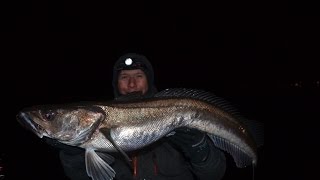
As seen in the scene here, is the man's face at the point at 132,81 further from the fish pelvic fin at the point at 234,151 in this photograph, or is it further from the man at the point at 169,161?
the fish pelvic fin at the point at 234,151

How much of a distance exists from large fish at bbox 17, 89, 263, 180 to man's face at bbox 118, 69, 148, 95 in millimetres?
878

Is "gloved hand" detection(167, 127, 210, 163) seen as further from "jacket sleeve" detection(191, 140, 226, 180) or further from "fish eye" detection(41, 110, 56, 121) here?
"fish eye" detection(41, 110, 56, 121)

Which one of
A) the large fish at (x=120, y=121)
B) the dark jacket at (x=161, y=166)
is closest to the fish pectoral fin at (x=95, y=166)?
the large fish at (x=120, y=121)

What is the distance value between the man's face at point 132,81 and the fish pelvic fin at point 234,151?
3.47 feet

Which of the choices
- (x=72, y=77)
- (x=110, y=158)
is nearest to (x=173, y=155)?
(x=110, y=158)

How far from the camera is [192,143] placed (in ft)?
12.0

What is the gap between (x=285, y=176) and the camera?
806 centimetres

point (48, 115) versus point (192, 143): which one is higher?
point (48, 115)

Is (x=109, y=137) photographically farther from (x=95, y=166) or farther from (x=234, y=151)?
(x=234, y=151)

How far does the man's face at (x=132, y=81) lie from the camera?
4266 millimetres

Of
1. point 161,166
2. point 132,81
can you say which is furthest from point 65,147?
point 132,81

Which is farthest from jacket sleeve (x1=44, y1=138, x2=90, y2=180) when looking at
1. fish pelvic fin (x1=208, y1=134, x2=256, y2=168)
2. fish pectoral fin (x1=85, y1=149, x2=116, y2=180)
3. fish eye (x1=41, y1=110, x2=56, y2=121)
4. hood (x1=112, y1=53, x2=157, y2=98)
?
fish pelvic fin (x1=208, y1=134, x2=256, y2=168)

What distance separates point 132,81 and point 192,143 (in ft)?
3.54

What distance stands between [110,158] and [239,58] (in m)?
75.0
